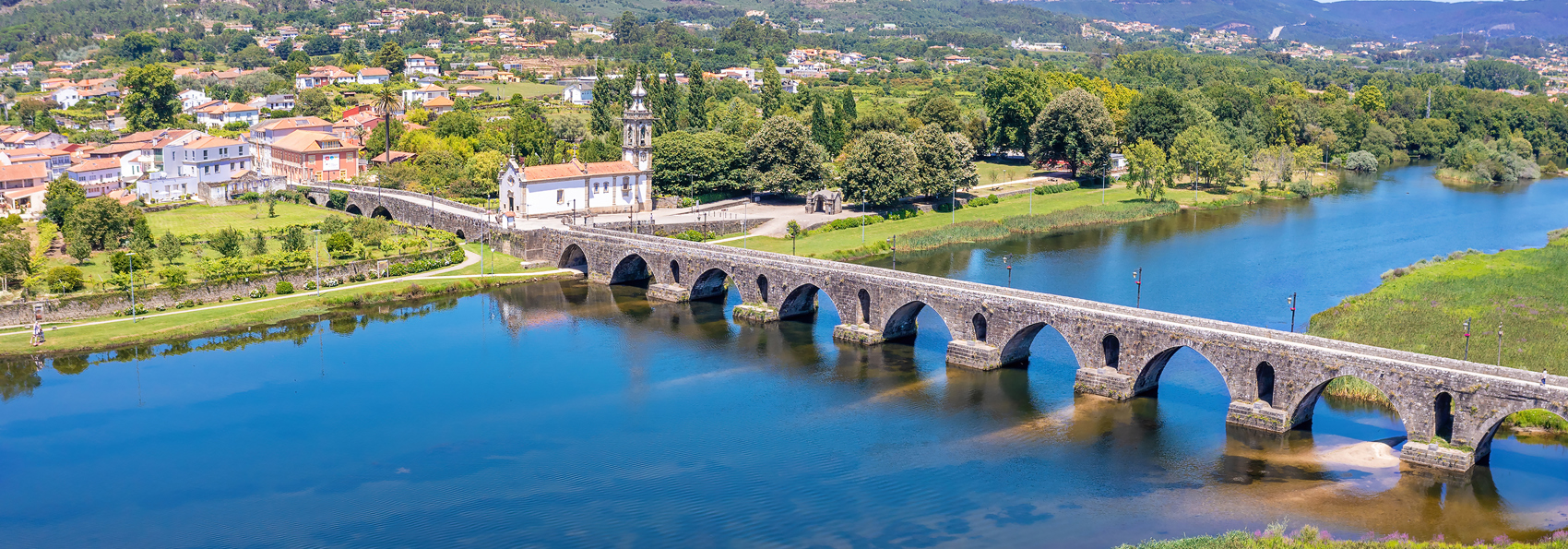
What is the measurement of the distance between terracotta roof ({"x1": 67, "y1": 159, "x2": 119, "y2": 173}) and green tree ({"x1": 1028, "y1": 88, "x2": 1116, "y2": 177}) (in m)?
82.5

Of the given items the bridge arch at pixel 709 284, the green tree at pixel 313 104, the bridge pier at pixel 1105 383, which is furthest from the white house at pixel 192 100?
the bridge pier at pixel 1105 383

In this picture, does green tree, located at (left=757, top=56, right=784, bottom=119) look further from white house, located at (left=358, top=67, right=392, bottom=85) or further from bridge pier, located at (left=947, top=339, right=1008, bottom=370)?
bridge pier, located at (left=947, top=339, right=1008, bottom=370)

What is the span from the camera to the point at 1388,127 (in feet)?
511

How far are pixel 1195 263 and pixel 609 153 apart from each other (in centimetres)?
5009

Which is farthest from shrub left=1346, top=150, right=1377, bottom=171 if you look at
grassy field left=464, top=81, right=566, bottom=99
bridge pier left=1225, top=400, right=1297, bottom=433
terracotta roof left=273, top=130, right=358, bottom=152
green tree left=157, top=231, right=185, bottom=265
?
green tree left=157, top=231, right=185, bottom=265

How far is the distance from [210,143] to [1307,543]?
9823 cm

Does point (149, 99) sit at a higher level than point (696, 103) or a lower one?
higher

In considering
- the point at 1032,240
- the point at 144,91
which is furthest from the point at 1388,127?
the point at 144,91

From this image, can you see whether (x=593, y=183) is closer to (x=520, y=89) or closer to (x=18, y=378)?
(x=18, y=378)

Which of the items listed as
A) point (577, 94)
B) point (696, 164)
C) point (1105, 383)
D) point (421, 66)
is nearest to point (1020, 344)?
point (1105, 383)

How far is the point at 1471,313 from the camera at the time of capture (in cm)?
5903

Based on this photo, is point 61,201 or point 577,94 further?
point 577,94

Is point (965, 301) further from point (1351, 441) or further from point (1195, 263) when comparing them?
point (1195, 263)

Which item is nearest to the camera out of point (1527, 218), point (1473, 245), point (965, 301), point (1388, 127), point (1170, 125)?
point (965, 301)
